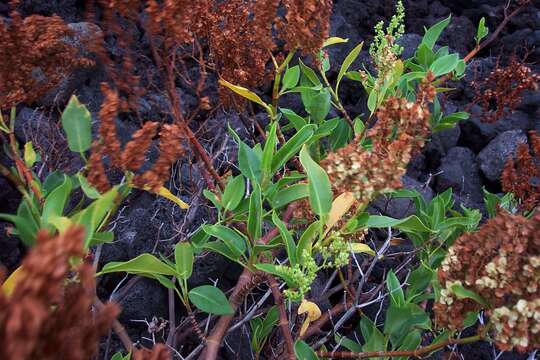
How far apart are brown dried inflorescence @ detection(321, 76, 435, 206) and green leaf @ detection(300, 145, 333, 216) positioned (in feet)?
0.34

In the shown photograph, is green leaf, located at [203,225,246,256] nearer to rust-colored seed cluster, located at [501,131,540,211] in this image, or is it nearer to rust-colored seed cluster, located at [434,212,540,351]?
rust-colored seed cluster, located at [434,212,540,351]

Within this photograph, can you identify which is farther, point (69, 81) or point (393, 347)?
point (69, 81)

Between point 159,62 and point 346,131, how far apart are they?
1000 mm

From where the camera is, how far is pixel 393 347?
167 cm

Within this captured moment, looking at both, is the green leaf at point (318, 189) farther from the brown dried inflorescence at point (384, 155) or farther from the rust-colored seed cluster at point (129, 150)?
the rust-colored seed cluster at point (129, 150)

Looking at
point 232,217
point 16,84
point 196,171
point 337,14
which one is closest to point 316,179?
point 232,217

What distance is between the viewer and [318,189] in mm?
1352

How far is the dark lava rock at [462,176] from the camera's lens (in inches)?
112

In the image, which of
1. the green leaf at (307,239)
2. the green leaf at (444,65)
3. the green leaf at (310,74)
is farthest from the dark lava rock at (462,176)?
the green leaf at (307,239)

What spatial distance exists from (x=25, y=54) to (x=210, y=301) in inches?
30.6

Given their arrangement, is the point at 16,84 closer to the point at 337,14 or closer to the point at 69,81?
the point at 69,81

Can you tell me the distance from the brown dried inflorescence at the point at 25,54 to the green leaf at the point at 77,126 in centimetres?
20

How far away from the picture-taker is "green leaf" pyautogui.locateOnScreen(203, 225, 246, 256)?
4.82 feet

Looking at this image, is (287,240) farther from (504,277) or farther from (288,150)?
(504,277)
